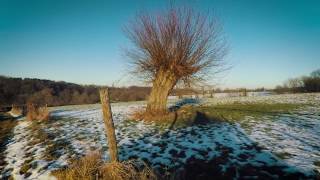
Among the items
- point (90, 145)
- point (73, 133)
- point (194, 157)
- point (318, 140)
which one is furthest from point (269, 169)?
point (73, 133)

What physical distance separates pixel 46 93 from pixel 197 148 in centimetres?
5961

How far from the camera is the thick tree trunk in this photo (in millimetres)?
18562

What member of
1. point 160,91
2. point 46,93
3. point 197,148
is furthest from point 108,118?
point 46,93

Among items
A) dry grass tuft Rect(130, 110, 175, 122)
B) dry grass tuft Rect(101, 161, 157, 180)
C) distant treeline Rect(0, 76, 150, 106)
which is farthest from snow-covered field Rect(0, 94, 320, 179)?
distant treeline Rect(0, 76, 150, 106)

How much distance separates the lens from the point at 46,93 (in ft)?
200

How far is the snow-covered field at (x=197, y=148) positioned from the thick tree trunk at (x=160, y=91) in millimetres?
4415

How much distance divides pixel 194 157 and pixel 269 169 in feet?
8.01

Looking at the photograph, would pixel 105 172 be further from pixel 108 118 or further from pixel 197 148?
pixel 197 148

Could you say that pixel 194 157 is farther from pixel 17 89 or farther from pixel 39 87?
pixel 39 87

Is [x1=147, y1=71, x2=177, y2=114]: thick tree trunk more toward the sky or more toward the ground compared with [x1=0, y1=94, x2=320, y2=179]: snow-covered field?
more toward the sky

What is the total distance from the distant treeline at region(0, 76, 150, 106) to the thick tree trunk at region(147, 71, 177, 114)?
115 ft

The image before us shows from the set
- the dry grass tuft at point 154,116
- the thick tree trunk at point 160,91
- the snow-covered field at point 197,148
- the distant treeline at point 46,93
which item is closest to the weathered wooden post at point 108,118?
the snow-covered field at point 197,148

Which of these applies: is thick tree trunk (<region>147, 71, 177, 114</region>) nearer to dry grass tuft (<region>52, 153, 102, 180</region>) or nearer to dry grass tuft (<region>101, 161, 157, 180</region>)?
dry grass tuft (<region>52, 153, 102, 180</region>)

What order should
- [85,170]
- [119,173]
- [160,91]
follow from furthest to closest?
[160,91] → [85,170] → [119,173]
